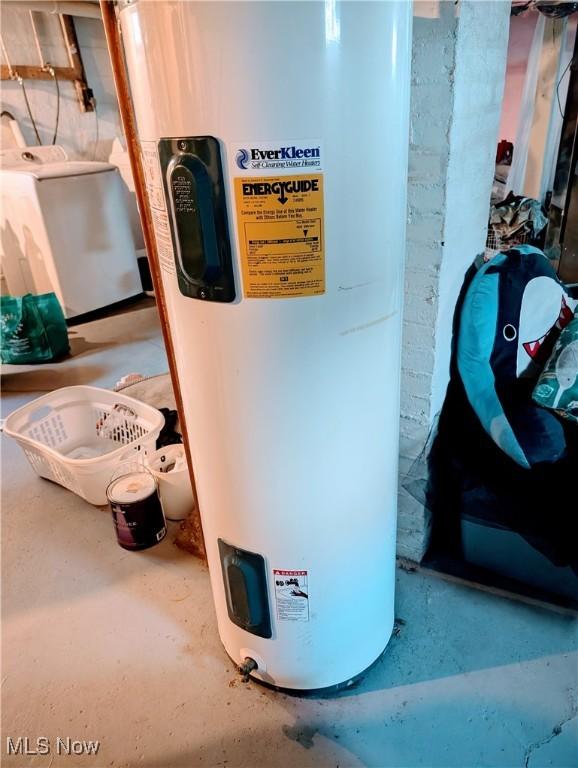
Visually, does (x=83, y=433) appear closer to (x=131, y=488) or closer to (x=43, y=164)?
(x=131, y=488)

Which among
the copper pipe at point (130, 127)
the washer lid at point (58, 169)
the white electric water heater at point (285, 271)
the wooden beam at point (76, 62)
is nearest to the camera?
the white electric water heater at point (285, 271)

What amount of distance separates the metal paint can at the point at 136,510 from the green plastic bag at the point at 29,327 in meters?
1.79

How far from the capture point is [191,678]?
1342 millimetres

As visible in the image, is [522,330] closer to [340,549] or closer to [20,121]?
[340,549]

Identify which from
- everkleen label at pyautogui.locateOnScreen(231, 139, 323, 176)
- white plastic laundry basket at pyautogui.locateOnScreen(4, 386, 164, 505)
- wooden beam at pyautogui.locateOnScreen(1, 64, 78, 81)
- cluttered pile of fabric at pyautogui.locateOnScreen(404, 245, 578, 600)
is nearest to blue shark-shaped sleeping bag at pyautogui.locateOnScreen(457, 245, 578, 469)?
cluttered pile of fabric at pyautogui.locateOnScreen(404, 245, 578, 600)

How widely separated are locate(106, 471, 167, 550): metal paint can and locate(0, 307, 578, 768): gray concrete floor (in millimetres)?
56

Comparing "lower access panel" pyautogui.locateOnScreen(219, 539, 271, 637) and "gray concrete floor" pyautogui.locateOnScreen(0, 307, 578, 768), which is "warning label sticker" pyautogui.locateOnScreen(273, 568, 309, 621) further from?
"gray concrete floor" pyautogui.locateOnScreen(0, 307, 578, 768)

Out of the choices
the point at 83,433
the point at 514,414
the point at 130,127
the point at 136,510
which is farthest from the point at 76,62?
the point at 514,414

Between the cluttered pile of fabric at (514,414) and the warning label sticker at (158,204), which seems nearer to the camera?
the warning label sticker at (158,204)

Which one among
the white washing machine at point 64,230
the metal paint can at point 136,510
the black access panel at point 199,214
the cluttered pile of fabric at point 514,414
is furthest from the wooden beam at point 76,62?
the black access panel at point 199,214

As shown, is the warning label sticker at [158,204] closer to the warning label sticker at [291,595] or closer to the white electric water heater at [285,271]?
the white electric water heater at [285,271]

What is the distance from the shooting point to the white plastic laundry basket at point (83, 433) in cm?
188

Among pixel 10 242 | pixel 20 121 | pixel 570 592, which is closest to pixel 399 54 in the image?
pixel 570 592

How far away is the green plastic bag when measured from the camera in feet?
10.4
